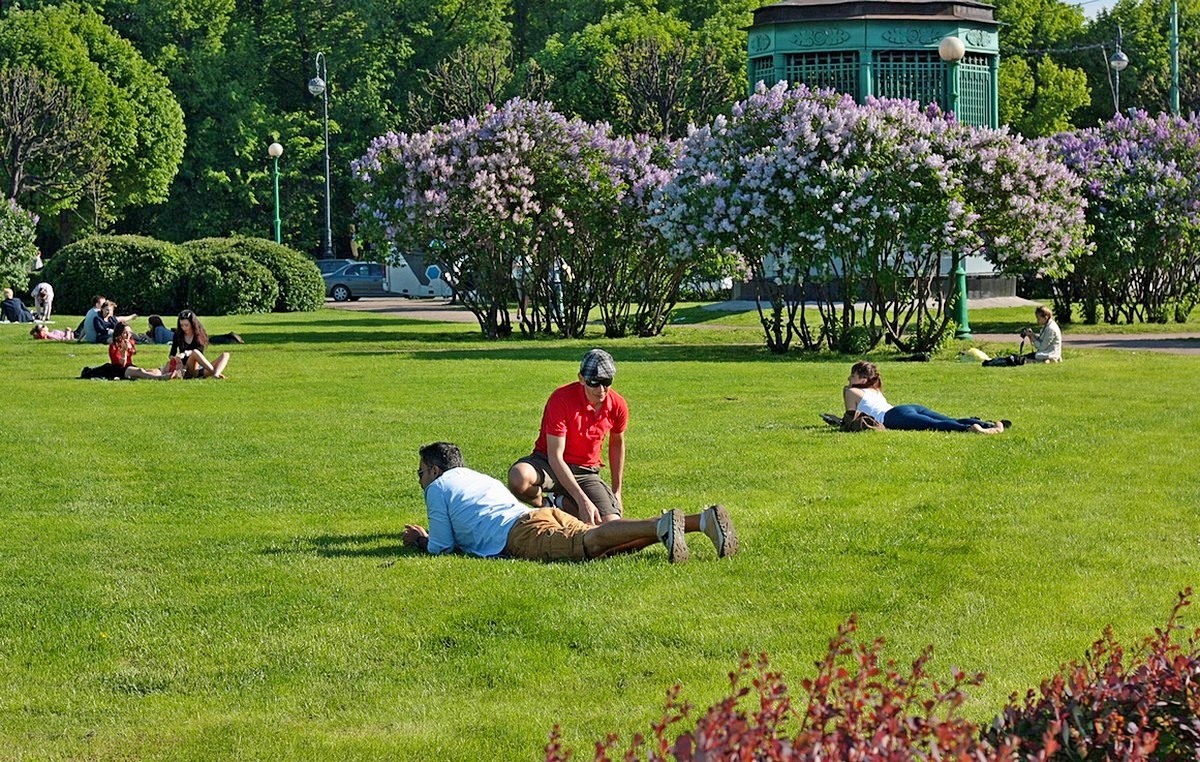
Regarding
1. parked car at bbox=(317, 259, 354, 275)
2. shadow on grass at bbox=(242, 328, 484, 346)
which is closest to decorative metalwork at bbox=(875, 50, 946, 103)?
shadow on grass at bbox=(242, 328, 484, 346)

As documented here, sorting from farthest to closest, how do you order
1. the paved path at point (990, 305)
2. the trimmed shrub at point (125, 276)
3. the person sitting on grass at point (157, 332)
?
the trimmed shrub at point (125, 276)
the person sitting on grass at point (157, 332)
the paved path at point (990, 305)

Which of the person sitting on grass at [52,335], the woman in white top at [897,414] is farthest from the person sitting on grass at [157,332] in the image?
the woman in white top at [897,414]

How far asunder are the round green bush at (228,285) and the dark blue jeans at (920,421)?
3251 cm

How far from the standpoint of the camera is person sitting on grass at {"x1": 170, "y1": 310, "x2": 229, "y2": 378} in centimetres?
2264

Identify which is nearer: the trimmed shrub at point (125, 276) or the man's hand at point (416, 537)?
the man's hand at point (416, 537)

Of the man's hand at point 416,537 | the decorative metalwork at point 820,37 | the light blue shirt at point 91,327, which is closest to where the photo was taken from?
the man's hand at point 416,537

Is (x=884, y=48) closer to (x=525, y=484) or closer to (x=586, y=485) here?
(x=586, y=485)

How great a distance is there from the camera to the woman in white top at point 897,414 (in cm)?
1538

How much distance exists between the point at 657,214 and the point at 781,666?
23.3 metres

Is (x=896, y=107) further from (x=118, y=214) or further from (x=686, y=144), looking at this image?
(x=118, y=214)

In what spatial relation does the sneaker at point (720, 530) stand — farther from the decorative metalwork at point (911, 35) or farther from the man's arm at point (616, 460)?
the decorative metalwork at point (911, 35)

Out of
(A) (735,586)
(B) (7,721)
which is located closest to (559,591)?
(A) (735,586)

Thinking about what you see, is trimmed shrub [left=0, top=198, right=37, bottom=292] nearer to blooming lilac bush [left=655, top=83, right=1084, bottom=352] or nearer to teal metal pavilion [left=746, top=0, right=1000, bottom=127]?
teal metal pavilion [left=746, top=0, right=1000, bottom=127]

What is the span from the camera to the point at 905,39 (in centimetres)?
4009
